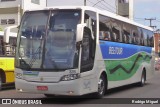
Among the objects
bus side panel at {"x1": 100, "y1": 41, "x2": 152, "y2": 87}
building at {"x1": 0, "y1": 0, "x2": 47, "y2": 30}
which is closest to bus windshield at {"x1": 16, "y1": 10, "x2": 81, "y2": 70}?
bus side panel at {"x1": 100, "y1": 41, "x2": 152, "y2": 87}

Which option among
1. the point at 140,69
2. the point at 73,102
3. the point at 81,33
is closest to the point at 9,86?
the point at 140,69

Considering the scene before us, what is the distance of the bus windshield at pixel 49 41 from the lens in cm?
1266

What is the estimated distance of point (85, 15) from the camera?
13.4 m

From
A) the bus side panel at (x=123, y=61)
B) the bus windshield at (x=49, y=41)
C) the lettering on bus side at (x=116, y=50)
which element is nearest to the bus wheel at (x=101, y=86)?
the bus side panel at (x=123, y=61)

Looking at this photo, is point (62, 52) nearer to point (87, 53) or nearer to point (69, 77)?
point (69, 77)

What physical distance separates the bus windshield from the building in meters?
34.5

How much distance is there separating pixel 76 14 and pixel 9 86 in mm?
9297

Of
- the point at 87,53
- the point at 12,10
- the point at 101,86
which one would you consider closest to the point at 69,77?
the point at 87,53

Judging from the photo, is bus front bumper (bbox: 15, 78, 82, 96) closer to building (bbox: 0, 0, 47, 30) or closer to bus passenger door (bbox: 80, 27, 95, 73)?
bus passenger door (bbox: 80, 27, 95, 73)

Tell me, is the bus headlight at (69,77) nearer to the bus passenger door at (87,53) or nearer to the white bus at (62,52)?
the white bus at (62,52)

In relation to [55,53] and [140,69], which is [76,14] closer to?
[55,53]

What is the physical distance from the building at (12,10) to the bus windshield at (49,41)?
34.5m

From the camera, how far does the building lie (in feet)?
157

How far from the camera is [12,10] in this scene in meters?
48.9
